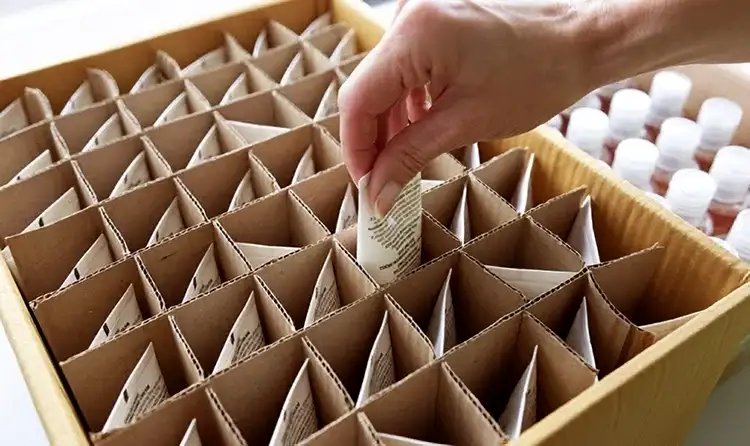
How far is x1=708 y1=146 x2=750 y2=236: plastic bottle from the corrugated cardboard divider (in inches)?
12.6

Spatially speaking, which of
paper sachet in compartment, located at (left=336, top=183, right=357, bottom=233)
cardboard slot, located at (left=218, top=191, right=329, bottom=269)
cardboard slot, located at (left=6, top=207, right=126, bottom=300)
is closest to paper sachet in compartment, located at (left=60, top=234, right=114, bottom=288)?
cardboard slot, located at (left=6, top=207, right=126, bottom=300)

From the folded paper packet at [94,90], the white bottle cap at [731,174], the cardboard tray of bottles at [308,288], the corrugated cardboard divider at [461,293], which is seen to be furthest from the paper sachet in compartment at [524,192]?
the folded paper packet at [94,90]

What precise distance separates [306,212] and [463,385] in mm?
232

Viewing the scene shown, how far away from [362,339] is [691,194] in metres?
0.38

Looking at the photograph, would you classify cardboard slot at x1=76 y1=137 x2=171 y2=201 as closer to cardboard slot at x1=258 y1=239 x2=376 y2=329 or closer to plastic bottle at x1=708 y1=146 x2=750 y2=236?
cardboard slot at x1=258 y1=239 x2=376 y2=329

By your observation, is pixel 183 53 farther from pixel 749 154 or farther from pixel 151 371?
pixel 749 154

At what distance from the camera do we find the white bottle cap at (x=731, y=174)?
753mm

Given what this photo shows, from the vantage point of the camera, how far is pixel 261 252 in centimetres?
63

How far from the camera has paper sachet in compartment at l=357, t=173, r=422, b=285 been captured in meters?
0.57

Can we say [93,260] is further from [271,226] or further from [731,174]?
[731,174]

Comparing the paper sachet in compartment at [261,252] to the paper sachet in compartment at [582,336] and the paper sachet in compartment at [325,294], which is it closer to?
the paper sachet in compartment at [325,294]

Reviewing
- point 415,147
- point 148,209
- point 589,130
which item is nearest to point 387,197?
point 415,147

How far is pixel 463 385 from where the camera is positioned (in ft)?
1.67

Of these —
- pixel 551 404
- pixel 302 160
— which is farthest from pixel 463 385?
pixel 302 160
